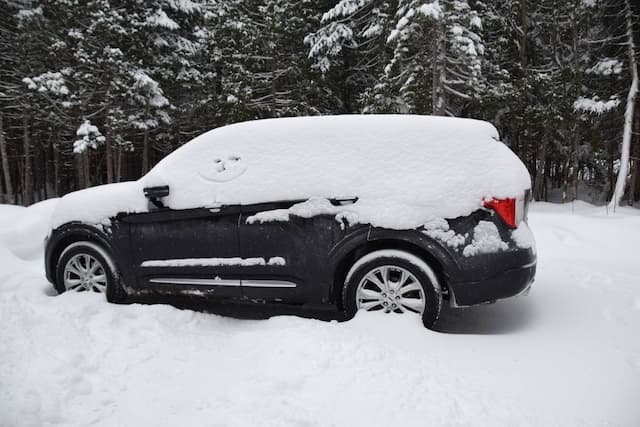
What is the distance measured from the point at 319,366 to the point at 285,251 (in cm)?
121

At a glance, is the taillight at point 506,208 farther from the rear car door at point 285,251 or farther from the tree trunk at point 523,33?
the tree trunk at point 523,33

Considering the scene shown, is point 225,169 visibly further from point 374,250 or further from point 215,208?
point 374,250

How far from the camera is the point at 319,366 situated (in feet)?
9.55

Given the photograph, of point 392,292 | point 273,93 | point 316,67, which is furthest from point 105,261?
point 273,93

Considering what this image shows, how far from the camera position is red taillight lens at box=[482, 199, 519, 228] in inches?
138

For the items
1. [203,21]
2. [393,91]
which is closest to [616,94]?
[393,91]

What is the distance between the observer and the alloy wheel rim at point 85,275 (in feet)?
14.6

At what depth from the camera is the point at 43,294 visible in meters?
4.47

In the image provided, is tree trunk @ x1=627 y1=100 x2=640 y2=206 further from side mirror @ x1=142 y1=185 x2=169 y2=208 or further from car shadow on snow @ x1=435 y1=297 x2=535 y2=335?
side mirror @ x1=142 y1=185 x2=169 y2=208

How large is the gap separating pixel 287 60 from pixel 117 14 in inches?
267

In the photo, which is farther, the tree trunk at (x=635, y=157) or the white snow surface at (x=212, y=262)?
the tree trunk at (x=635, y=157)

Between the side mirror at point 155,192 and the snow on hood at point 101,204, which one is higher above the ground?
the side mirror at point 155,192

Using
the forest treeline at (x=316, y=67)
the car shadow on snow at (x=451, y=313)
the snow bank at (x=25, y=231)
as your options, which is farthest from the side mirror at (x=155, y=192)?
the forest treeline at (x=316, y=67)

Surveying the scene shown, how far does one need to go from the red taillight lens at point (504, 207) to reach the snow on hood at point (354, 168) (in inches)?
2.2
